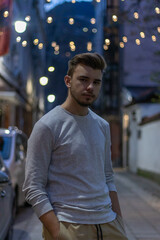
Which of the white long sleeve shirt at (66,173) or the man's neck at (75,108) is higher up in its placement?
the man's neck at (75,108)

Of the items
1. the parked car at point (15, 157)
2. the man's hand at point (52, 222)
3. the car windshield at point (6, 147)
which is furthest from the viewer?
the car windshield at point (6, 147)

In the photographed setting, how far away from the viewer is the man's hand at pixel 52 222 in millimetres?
2600

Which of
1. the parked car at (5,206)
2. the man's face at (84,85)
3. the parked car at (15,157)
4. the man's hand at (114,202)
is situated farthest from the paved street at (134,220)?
the man's face at (84,85)

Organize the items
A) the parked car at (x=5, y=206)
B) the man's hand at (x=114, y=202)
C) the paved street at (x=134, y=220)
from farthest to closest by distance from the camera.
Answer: the paved street at (x=134, y=220) → the parked car at (x=5, y=206) → the man's hand at (x=114, y=202)

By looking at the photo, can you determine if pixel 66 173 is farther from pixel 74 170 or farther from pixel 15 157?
pixel 15 157

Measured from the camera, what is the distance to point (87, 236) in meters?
2.68

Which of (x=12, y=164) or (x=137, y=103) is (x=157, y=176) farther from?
(x=12, y=164)

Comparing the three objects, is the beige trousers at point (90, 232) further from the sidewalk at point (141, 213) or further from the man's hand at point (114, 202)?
the sidewalk at point (141, 213)

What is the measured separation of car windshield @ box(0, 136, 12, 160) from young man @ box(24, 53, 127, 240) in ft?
23.0

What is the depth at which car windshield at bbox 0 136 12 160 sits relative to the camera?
9782mm

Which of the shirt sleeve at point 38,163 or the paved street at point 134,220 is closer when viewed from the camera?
the shirt sleeve at point 38,163

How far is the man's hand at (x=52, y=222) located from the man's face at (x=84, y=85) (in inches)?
27.9

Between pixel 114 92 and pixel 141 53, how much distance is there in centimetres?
Answer: 715

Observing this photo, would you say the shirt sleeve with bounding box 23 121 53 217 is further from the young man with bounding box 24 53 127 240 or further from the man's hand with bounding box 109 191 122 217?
the man's hand with bounding box 109 191 122 217
